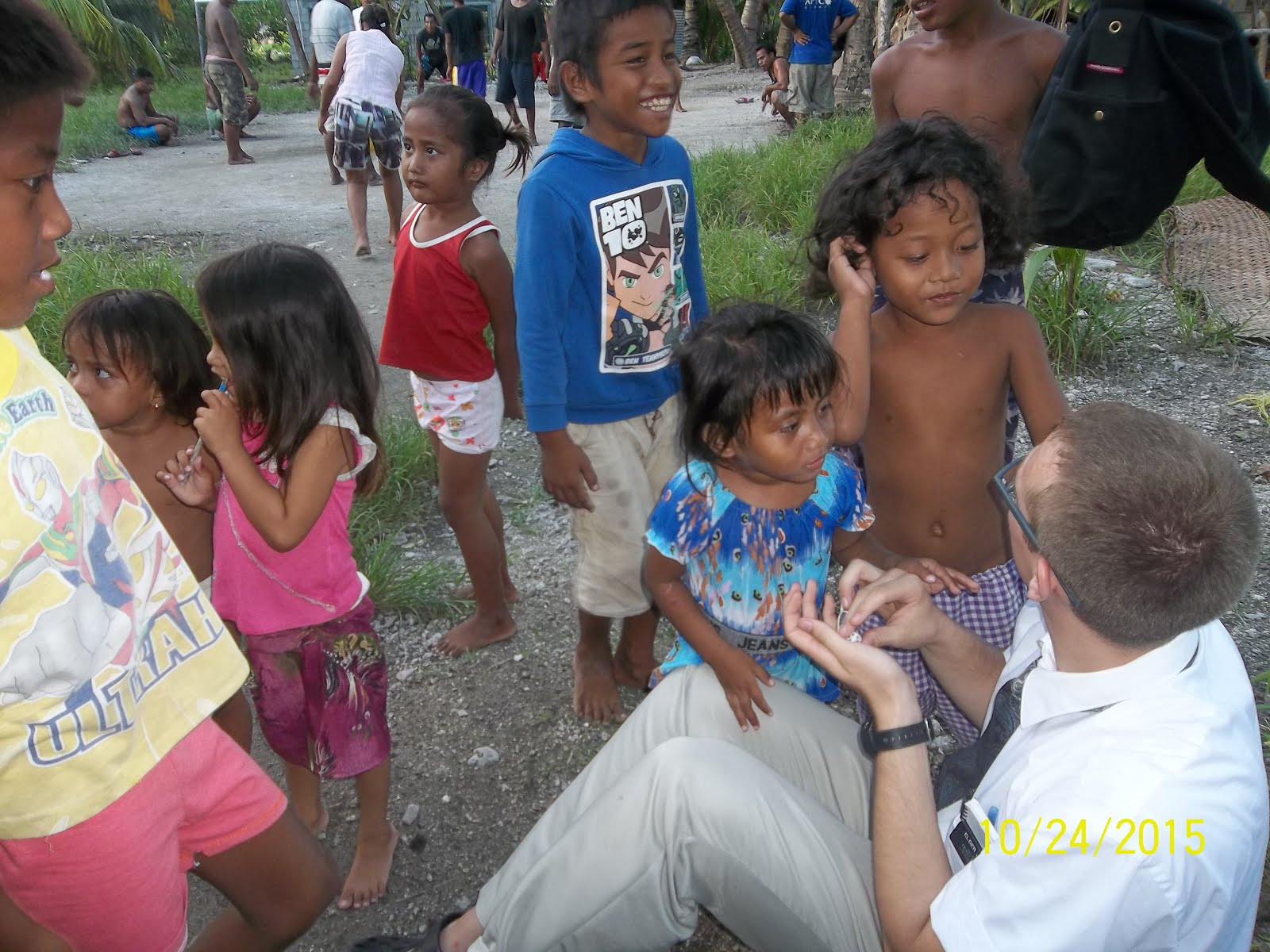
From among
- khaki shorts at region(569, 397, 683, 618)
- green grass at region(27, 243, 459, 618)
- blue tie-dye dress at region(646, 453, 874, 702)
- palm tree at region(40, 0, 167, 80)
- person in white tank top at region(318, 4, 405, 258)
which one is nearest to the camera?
blue tie-dye dress at region(646, 453, 874, 702)

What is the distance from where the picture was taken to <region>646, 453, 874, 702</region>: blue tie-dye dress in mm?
1821

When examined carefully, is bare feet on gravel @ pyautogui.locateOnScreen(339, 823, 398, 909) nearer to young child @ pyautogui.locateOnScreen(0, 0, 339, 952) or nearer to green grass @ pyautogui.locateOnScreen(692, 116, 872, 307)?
young child @ pyautogui.locateOnScreen(0, 0, 339, 952)

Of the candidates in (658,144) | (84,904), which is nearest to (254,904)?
(84,904)

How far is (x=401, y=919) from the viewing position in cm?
200

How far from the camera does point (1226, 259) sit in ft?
16.8

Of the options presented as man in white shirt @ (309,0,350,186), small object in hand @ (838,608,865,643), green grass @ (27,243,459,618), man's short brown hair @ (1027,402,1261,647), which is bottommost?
green grass @ (27,243,459,618)

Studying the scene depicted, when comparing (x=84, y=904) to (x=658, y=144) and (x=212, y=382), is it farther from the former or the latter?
(x=658, y=144)

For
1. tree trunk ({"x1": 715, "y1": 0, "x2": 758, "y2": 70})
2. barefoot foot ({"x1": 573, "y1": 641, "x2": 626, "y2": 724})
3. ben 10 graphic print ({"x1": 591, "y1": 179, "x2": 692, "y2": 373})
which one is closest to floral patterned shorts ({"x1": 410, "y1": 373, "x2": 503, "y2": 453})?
ben 10 graphic print ({"x1": 591, "y1": 179, "x2": 692, "y2": 373})

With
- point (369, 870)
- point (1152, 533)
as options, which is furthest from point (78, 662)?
point (1152, 533)

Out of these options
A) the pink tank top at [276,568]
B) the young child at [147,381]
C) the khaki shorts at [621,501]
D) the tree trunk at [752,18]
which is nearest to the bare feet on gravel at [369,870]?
the young child at [147,381]

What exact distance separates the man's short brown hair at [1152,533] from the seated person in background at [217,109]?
1098cm

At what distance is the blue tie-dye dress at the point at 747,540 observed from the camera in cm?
182

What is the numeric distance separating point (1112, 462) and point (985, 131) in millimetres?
1691
